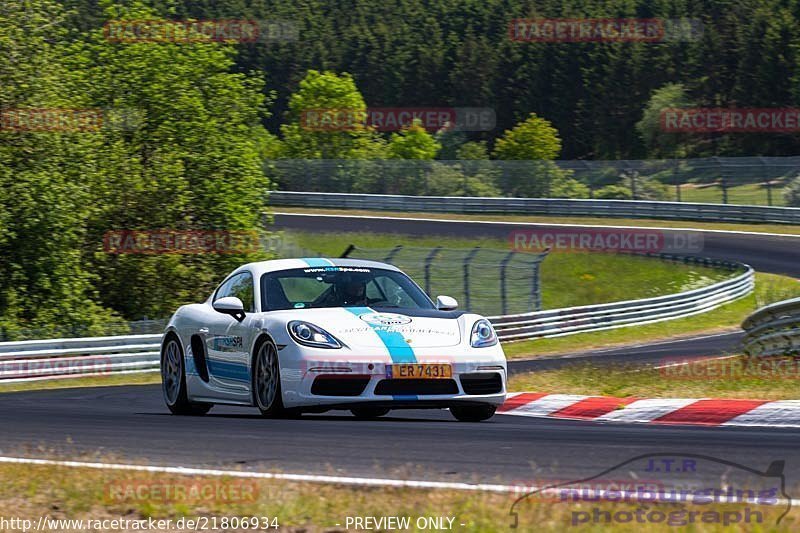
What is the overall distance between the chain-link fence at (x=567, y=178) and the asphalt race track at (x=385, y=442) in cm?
3531

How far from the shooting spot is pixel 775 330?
57.6ft

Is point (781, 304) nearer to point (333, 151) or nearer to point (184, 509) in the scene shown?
point (184, 509)

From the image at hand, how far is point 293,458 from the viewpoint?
23.6 feet

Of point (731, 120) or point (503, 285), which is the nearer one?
point (503, 285)

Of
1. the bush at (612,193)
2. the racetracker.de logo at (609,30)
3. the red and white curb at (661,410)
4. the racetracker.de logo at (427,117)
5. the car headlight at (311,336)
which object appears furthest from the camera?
the racetracker.de logo at (609,30)

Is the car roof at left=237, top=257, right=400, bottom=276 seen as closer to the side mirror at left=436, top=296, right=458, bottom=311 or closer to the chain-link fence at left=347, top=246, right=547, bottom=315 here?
the side mirror at left=436, top=296, right=458, bottom=311

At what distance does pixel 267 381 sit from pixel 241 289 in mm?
1416

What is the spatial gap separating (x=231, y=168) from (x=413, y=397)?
25.6 metres

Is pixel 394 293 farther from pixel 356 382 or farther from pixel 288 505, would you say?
pixel 288 505

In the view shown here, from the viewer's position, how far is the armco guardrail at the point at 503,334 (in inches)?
937

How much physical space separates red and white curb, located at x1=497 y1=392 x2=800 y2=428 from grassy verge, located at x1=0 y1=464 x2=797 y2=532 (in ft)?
13.4

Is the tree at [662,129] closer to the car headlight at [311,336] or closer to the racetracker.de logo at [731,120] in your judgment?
the racetracker.de logo at [731,120]

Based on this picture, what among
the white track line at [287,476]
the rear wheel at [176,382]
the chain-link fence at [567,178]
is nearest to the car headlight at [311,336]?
the rear wheel at [176,382]

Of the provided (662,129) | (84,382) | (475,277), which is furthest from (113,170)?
(662,129)
